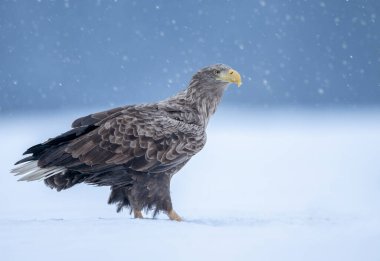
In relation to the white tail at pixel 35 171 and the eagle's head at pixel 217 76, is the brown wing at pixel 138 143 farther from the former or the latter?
the eagle's head at pixel 217 76

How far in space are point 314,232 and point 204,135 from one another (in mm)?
1486

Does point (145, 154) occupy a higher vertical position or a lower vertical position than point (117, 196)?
higher

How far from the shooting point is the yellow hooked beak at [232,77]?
254 inches

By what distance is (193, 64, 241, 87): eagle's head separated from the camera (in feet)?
21.2

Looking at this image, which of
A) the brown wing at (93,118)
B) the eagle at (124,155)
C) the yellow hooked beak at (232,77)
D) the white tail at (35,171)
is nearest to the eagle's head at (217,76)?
the yellow hooked beak at (232,77)

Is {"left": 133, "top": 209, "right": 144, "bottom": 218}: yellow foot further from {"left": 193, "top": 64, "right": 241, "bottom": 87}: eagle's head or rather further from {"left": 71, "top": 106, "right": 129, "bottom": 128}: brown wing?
{"left": 193, "top": 64, "right": 241, "bottom": 87}: eagle's head

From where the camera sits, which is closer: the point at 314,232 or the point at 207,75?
the point at 314,232

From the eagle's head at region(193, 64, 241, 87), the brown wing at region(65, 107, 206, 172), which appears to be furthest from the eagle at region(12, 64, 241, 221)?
the eagle's head at region(193, 64, 241, 87)

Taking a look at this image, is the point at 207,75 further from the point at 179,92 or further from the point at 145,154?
the point at 145,154

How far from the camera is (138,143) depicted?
5.87 meters

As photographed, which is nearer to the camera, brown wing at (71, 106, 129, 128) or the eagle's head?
brown wing at (71, 106, 129, 128)

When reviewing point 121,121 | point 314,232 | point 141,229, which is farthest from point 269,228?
point 121,121

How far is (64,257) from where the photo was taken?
14.3ft

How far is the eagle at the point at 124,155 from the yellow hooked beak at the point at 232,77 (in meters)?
0.67
